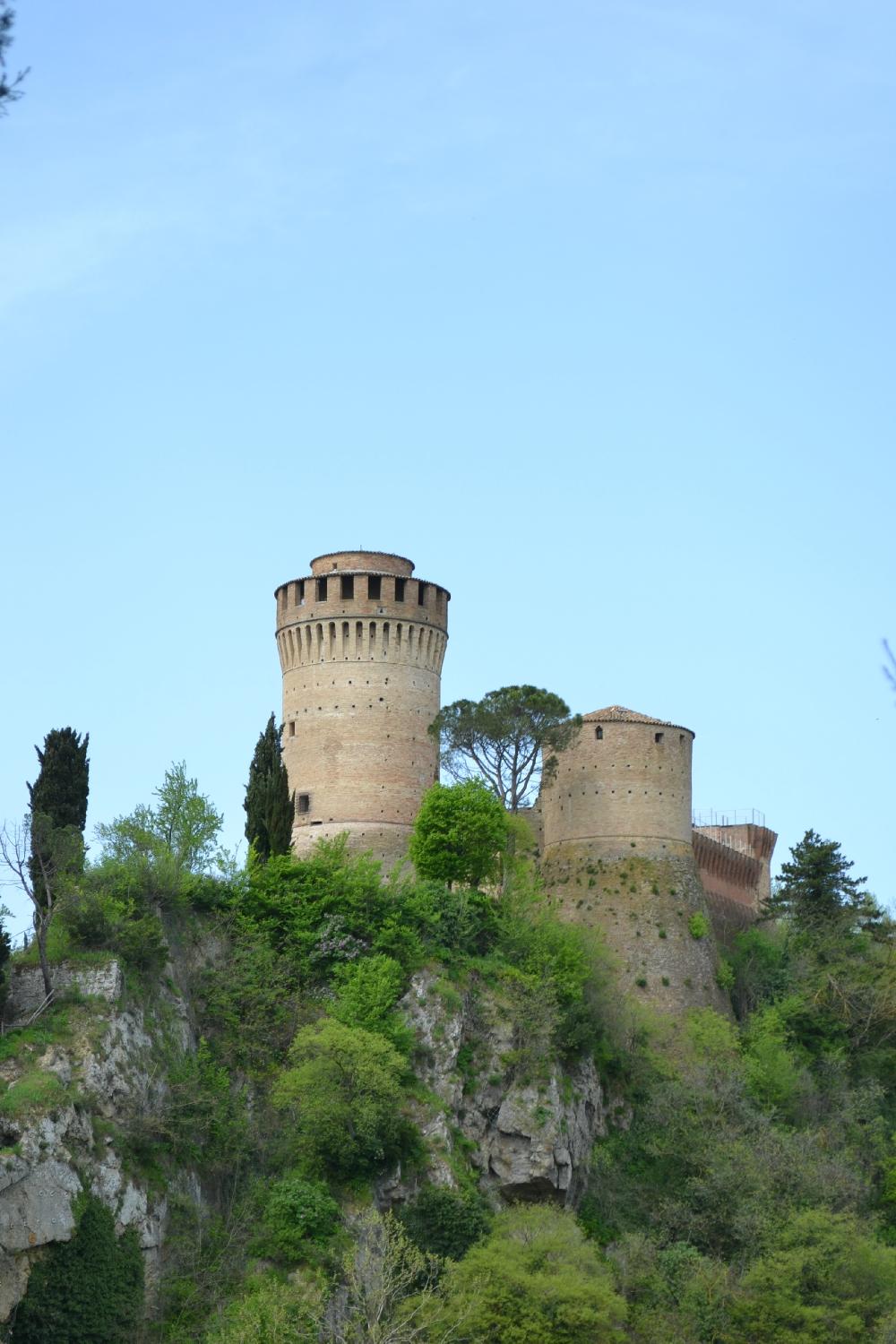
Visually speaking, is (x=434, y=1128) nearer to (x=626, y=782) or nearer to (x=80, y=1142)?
(x=80, y=1142)

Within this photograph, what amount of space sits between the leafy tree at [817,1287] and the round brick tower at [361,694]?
17.4 meters

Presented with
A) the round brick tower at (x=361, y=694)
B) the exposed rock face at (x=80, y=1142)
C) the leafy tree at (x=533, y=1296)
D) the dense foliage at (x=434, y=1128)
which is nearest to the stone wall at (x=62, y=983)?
the exposed rock face at (x=80, y=1142)

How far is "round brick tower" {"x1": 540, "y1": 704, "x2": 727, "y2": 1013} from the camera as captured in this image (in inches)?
2435

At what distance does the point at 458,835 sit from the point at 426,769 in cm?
539

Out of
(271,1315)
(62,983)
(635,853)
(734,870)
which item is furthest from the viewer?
(734,870)

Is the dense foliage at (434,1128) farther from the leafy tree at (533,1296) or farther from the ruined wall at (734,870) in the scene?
the ruined wall at (734,870)

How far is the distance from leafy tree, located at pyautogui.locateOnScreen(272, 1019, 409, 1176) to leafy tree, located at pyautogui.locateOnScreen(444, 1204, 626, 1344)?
349 cm

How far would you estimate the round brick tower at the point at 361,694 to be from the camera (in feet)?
200

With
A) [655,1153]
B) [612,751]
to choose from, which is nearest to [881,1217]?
[655,1153]

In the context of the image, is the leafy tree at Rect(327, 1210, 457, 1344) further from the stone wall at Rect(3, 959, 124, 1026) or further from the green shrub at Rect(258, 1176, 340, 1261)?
the stone wall at Rect(3, 959, 124, 1026)

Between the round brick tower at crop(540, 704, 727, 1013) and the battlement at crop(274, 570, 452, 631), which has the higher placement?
the battlement at crop(274, 570, 452, 631)

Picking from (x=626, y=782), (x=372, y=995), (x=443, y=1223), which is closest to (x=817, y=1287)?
(x=443, y=1223)

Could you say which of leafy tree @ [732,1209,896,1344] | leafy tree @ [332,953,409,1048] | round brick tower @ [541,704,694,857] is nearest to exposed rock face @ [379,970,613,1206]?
leafy tree @ [332,953,409,1048]

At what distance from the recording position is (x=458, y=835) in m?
56.7
